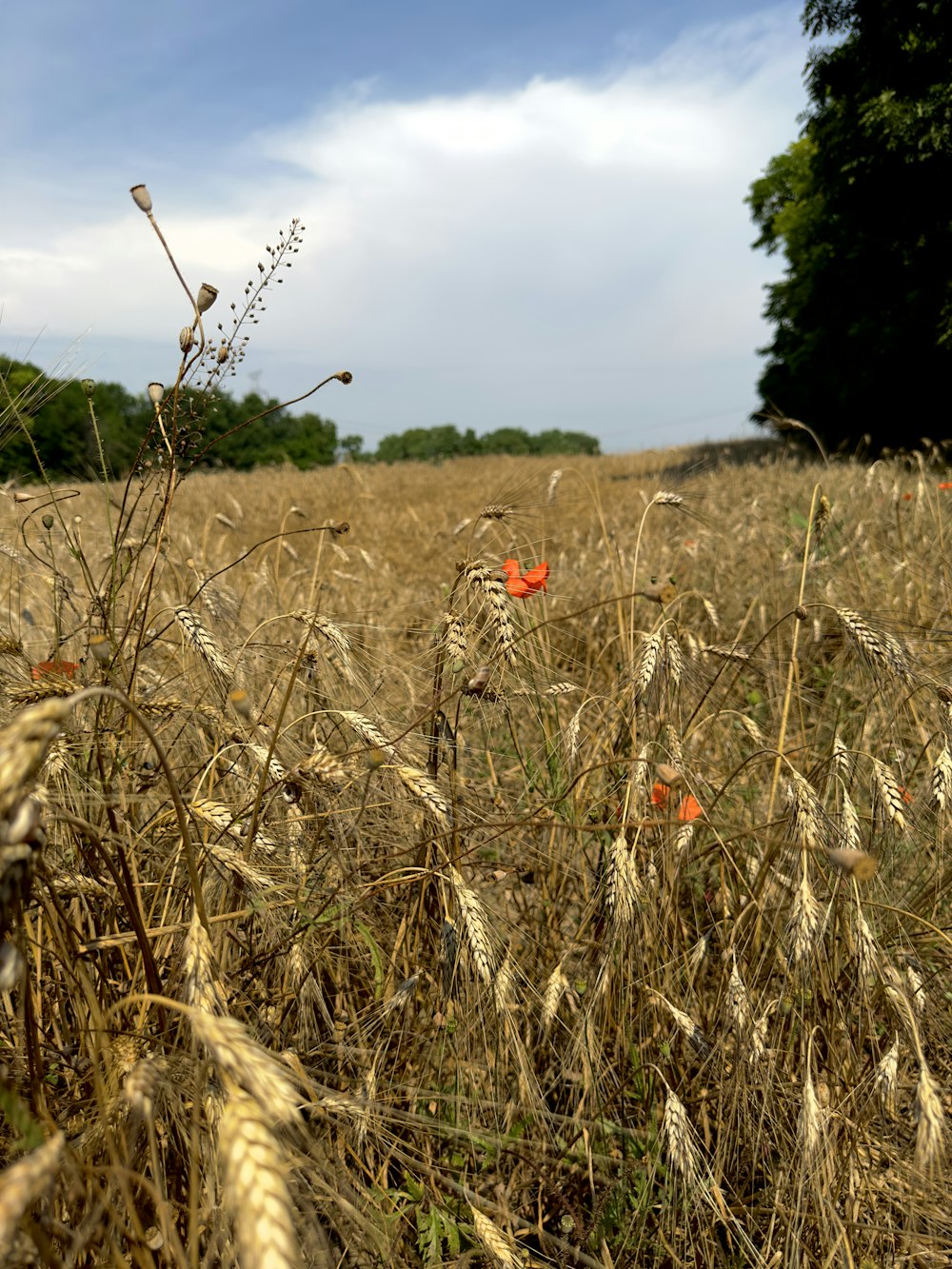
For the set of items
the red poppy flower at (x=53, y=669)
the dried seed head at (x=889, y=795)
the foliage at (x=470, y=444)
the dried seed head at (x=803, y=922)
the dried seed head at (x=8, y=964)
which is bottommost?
the dried seed head at (x=803, y=922)

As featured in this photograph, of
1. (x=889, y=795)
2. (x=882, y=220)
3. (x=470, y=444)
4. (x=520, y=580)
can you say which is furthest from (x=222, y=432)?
(x=470, y=444)

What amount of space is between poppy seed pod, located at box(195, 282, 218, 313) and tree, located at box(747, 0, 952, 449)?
13.2m

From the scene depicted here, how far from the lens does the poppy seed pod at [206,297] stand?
1.30 meters

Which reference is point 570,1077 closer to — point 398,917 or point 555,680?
point 398,917

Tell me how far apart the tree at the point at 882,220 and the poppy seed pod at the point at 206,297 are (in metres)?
13.2

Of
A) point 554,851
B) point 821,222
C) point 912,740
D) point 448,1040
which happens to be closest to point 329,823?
point 448,1040

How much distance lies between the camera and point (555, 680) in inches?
88.8

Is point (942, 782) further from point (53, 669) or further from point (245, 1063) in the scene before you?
point (53, 669)

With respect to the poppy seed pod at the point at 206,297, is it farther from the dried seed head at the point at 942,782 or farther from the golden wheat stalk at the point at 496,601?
the dried seed head at the point at 942,782

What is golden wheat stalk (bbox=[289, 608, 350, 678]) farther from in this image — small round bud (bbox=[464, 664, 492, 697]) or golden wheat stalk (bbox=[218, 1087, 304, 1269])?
golden wheat stalk (bbox=[218, 1087, 304, 1269])

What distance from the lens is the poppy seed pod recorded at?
1.30m

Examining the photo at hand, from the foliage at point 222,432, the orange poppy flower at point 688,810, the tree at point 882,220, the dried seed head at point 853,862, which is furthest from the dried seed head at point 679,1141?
the tree at point 882,220

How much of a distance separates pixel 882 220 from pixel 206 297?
1661 centimetres

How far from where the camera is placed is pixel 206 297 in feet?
4.29
